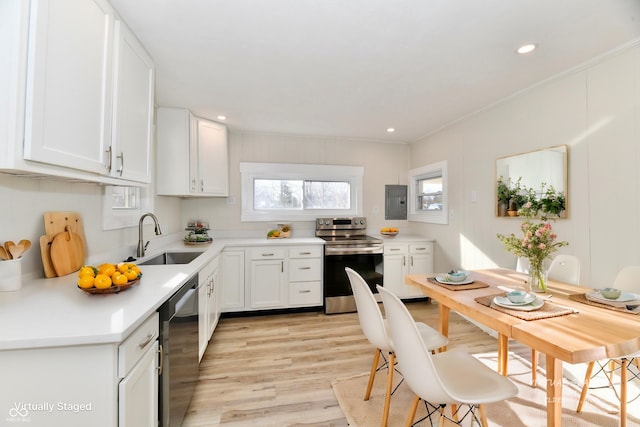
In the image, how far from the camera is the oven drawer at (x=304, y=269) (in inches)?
135

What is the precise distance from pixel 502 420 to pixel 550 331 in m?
0.90

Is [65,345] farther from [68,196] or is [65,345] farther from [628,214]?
[628,214]

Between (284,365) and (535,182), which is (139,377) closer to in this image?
(284,365)

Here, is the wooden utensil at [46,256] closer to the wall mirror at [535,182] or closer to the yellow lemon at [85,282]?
the yellow lemon at [85,282]

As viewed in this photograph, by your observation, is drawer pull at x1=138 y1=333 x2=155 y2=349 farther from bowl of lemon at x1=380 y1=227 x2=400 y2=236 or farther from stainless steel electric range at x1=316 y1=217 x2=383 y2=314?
bowl of lemon at x1=380 y1=227 x2=400 y2=236

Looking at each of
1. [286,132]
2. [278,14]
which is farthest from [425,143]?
[278,14]

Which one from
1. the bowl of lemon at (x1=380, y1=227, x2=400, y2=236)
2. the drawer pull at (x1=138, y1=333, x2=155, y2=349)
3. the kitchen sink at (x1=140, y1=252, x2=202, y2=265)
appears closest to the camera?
the drawer pull at (x1=138, y1=333, x2=155, y2=349)

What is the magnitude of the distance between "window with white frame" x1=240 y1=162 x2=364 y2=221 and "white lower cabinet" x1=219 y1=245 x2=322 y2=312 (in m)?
0.68

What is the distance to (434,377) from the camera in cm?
115

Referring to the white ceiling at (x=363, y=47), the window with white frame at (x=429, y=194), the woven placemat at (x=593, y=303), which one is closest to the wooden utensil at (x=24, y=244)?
the white ceiling at (x=363, y=47)

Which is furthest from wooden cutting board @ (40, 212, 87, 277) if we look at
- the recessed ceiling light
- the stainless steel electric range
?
the recessed ceiling light

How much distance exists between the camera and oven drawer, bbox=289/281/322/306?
11.3 feet

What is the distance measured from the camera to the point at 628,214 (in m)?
1.82

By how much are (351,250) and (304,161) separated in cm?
142
